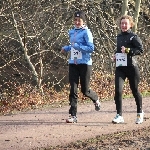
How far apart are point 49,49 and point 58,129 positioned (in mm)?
7777

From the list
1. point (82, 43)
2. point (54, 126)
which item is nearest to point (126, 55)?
point (82, 43)

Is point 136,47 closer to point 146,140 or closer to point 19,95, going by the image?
point 146,140

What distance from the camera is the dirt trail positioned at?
252 inches

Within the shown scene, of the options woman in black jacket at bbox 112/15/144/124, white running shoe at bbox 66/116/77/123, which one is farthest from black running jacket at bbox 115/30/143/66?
white running shoe at bbox 66/116/77/123

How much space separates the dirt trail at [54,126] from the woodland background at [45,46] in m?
2.47

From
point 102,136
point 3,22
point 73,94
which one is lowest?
point 102,136

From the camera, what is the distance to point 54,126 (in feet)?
24.5

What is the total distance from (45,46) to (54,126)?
25.1ft

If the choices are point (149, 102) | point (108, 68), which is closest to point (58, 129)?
point (149, 102)

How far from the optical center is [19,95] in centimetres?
1172

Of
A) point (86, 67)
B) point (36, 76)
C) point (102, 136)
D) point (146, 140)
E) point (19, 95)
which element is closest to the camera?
point (146, 140)

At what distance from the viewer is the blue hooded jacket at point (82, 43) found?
7574mm

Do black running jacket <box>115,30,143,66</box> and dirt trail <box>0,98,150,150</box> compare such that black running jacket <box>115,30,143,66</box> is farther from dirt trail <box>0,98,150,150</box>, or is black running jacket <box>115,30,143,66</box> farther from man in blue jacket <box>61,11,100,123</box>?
dirt trail <box>0,98,150,150</box>

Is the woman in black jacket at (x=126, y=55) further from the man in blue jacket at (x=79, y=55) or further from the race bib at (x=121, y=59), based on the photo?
the man in blue jacket at (x=79, y=55)
